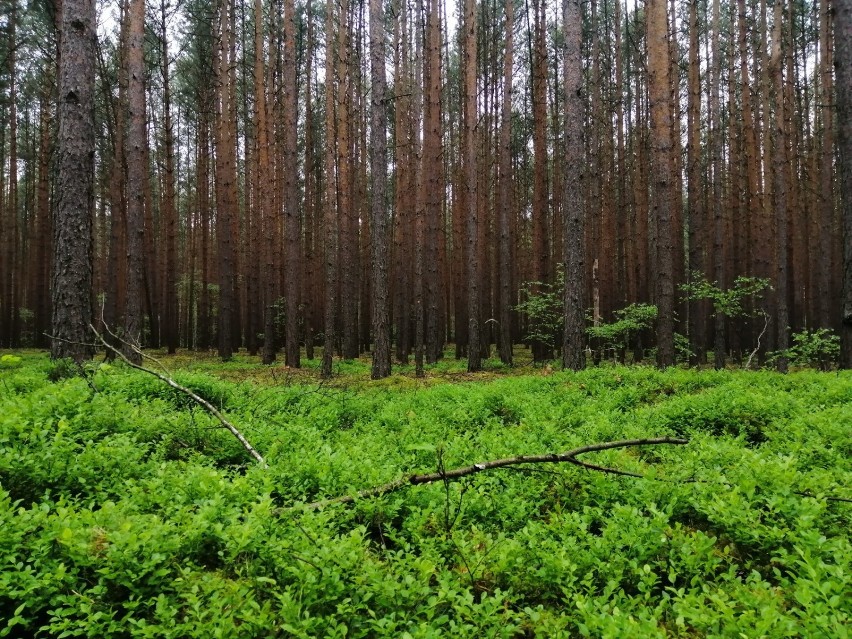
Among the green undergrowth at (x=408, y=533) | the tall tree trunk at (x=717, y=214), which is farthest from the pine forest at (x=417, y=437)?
the tall tree trunk at (x=717, y=214)

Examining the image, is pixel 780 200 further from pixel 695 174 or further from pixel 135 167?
pixel 135 167

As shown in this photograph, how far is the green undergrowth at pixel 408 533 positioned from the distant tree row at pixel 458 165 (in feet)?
23.8

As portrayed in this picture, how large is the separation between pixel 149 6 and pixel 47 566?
23762 mm

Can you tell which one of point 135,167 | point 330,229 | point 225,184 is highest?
point 225,184

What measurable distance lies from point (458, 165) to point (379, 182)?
14.8 meters

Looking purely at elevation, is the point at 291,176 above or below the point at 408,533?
above

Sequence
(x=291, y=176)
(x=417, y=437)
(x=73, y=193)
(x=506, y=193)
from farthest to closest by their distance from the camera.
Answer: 1. (x=506, y=193)
2. (x=291, y=176)
3. (x=73, y=193)
4. (x=417, y=437)

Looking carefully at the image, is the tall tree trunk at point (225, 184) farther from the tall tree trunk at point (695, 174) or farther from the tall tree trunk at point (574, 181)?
the tall tree trunk at point (695, 174)

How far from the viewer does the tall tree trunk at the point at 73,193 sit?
7.34m

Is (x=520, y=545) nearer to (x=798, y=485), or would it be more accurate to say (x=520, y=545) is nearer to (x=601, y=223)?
(x=798, y=485)

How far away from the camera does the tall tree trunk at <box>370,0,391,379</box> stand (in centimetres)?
1198

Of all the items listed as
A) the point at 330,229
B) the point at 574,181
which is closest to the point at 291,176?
the point at 330,229

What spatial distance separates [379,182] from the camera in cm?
1227

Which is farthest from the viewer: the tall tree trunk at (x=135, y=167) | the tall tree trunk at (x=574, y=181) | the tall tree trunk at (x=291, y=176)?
the tall tree trunk at (x=291, y=176)
